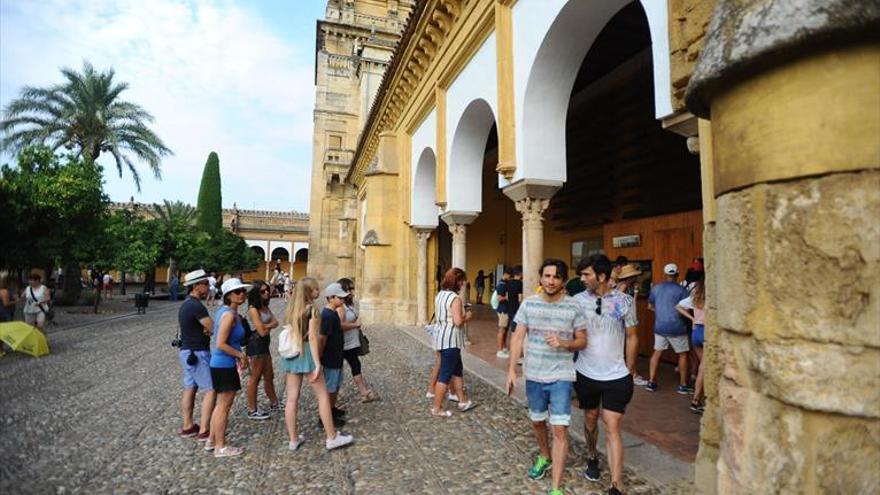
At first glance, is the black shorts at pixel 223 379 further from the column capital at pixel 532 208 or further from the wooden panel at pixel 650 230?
the wooden panel at pixel 650 230

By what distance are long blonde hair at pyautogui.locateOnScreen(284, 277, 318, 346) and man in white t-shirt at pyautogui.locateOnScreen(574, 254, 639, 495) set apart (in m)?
2.26

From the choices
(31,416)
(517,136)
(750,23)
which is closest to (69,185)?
(31,416)

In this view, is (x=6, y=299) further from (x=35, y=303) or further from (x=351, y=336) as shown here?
(x=351, y=336)

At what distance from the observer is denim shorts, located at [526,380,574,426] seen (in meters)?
3.05

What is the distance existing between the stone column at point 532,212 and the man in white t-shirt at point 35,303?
1037cm

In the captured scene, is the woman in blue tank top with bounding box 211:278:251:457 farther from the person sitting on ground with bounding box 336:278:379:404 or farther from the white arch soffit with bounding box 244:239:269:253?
the white arch soffit with bounding box 244:239:269:253

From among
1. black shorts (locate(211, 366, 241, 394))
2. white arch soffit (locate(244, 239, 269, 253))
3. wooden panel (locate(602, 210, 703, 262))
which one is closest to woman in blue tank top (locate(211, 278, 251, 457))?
black shorts (locate(211, 366, 241, 394))

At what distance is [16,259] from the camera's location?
13570 mm

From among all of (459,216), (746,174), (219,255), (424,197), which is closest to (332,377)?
(746,174)

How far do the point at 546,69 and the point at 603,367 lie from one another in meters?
4.36

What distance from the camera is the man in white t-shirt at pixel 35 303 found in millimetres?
9820

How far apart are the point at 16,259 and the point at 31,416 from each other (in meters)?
12.1

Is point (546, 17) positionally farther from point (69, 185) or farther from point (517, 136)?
point (69, 185)

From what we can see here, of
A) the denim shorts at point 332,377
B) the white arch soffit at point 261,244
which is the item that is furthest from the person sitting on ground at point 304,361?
the white arch soffit at point 261,244
